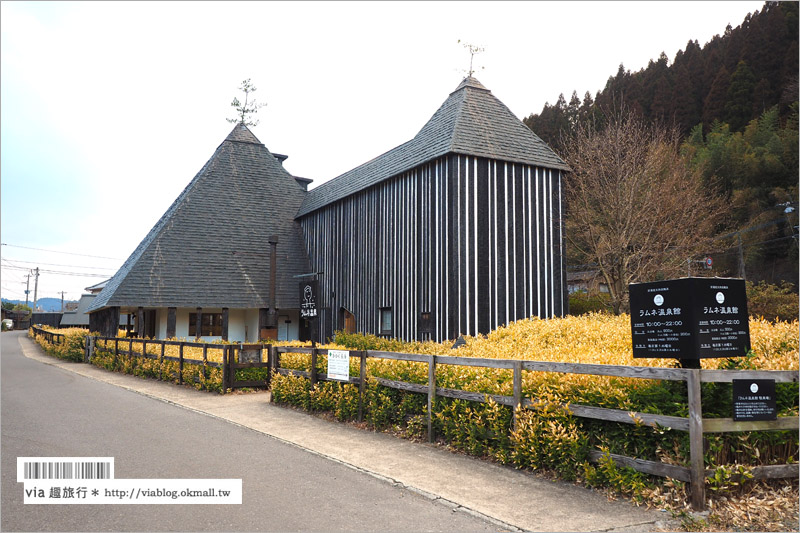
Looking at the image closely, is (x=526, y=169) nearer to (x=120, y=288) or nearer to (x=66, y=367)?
(x=120, y=288)

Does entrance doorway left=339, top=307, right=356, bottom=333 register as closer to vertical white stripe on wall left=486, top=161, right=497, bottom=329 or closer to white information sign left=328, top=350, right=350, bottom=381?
vertical white stripe on wall left=486, top=161, right=497, bottom=329

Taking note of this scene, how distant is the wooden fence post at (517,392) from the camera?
7.05 meters

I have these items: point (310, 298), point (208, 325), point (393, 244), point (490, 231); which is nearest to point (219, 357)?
point (310, 298)

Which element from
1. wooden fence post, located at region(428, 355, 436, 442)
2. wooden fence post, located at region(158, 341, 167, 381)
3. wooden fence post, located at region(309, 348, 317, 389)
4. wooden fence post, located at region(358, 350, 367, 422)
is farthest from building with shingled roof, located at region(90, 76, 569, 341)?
wooden fence post, located at region(428, 355, 436, 442)

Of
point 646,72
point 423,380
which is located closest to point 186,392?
point 423,380

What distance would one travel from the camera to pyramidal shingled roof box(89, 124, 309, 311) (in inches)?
980

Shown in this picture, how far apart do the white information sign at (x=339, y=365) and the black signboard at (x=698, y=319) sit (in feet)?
17.8

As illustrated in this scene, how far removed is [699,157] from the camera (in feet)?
120

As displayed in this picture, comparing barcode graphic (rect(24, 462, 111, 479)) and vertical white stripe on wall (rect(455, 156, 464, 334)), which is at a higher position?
vertical white stripe on wall (rect(455, 156, 464, 334))

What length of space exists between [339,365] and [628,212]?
15.4m

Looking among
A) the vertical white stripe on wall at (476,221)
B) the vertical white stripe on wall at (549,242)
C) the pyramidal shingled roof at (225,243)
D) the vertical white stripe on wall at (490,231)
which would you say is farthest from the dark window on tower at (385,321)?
the pyramidal shingled roof at (225,243)

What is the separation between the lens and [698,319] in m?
5.91

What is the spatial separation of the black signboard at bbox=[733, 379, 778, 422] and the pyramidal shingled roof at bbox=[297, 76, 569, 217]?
12892 mm

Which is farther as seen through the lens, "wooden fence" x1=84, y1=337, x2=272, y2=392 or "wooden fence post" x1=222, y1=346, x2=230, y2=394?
"wooden fence" x1=84, y1=337, x2=272, y2=392
